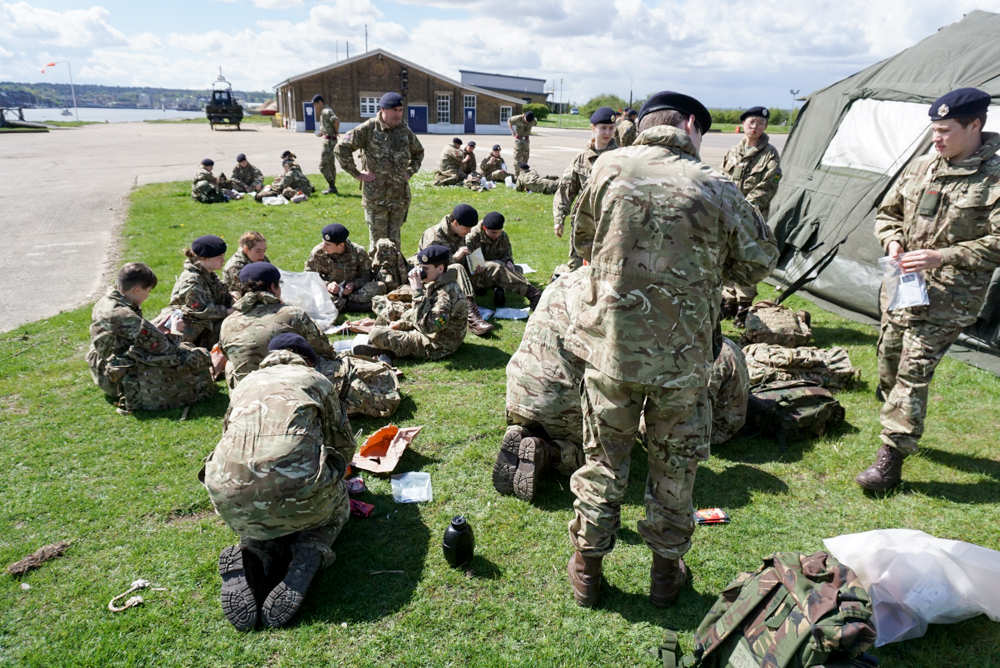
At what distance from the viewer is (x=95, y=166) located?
21.4 meters

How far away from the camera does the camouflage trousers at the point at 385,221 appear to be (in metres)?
9.42

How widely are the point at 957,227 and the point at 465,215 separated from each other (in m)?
5.22

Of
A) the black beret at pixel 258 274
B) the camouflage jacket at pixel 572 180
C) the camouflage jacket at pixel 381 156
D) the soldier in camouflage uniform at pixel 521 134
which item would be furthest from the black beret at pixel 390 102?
the soldier in camouflage uniform at pixel 521 134

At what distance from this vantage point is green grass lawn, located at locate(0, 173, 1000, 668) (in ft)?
10.5

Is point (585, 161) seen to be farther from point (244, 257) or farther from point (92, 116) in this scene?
point (92, 116)

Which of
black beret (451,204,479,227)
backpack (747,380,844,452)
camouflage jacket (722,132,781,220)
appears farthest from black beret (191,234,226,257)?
camouflage jacket (722,132,781,220)

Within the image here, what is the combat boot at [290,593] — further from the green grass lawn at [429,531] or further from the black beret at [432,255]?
the black beret at [432,255]

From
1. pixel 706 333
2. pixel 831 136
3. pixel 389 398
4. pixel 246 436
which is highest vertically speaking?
pixel 831 136

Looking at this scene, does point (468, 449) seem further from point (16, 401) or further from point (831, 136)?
point (831, 136)

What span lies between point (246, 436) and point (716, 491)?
3.31 metres

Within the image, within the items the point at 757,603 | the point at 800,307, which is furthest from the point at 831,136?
the point at 757,603

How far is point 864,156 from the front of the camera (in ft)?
26.8

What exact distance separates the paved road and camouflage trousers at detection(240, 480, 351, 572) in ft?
20.1

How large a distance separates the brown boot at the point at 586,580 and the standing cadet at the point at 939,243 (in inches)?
96.7
